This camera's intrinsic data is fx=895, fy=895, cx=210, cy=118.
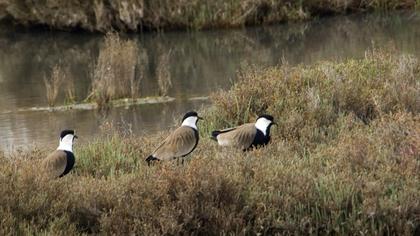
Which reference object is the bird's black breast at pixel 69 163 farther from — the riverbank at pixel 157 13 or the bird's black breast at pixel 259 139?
the riverbank at pixel 157 13

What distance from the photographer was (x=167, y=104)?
52.1 feet

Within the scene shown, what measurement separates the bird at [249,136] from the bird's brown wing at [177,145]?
0.45m

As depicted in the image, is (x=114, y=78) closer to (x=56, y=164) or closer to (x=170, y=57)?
(x=170, y=57)

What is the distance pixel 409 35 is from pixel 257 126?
14582 mm

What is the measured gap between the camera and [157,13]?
98.0 ft

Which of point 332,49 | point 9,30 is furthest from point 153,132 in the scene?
point 9,30

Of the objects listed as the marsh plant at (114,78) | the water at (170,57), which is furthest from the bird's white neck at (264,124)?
the marsh plant at (114,78)

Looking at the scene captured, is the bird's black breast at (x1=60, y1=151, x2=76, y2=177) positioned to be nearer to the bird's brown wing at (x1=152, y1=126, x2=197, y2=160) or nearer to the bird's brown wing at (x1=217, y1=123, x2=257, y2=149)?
the bird's brown wing at (x1=152, y1=126, x2=197, y2=160)

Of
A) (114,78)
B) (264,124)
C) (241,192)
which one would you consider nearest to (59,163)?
(241,192)

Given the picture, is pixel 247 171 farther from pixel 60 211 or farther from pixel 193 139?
pixel 60 211

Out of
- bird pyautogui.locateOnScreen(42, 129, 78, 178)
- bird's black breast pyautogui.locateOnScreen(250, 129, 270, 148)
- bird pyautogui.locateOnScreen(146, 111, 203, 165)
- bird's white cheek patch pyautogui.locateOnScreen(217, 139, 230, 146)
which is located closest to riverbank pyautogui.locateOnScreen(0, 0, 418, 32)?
bird's white cheek patch pyautogui.locateOnScreen(217, 139, 230, 146)

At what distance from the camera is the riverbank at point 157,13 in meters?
29.5

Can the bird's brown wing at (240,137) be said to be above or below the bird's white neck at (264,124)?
below

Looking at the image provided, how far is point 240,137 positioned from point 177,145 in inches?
28.5
